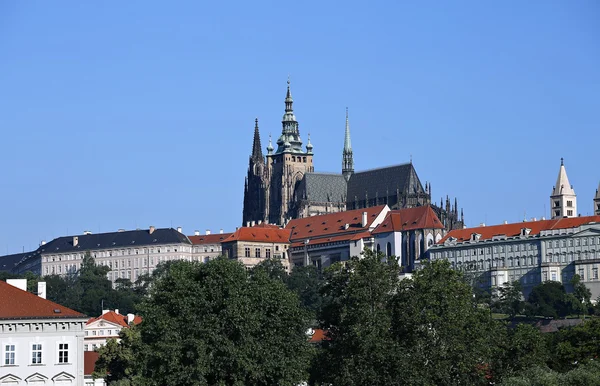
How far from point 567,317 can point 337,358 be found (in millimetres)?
113666

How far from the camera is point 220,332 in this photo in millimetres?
81312

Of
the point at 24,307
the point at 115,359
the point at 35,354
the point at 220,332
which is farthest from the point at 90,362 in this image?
the point at 220,332

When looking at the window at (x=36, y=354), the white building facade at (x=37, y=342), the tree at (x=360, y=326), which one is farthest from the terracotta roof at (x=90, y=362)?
the tree at (x=360, y=326)

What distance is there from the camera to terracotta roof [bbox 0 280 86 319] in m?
82.4

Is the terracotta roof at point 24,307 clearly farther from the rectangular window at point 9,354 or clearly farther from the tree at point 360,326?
the tree at point 360,326

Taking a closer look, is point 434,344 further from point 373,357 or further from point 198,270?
point 198,270

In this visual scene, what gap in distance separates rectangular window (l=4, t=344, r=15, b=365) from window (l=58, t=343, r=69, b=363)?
2427mm

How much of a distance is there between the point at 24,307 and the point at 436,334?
21.2 meters

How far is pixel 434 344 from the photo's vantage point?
84000 mm

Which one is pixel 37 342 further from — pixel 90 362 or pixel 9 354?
pixel 90 362

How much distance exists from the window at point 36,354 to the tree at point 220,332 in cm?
512

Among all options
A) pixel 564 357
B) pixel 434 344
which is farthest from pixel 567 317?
pixel 434 344

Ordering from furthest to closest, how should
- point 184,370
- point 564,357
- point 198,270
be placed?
point 564,357 < point 198,270 < point 184,370

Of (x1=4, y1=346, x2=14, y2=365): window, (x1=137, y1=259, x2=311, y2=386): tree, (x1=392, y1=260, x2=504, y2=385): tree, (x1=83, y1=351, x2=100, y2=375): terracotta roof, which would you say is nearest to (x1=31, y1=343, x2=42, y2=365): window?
(x1=4, y1=346, x2=14, y2=365): window
